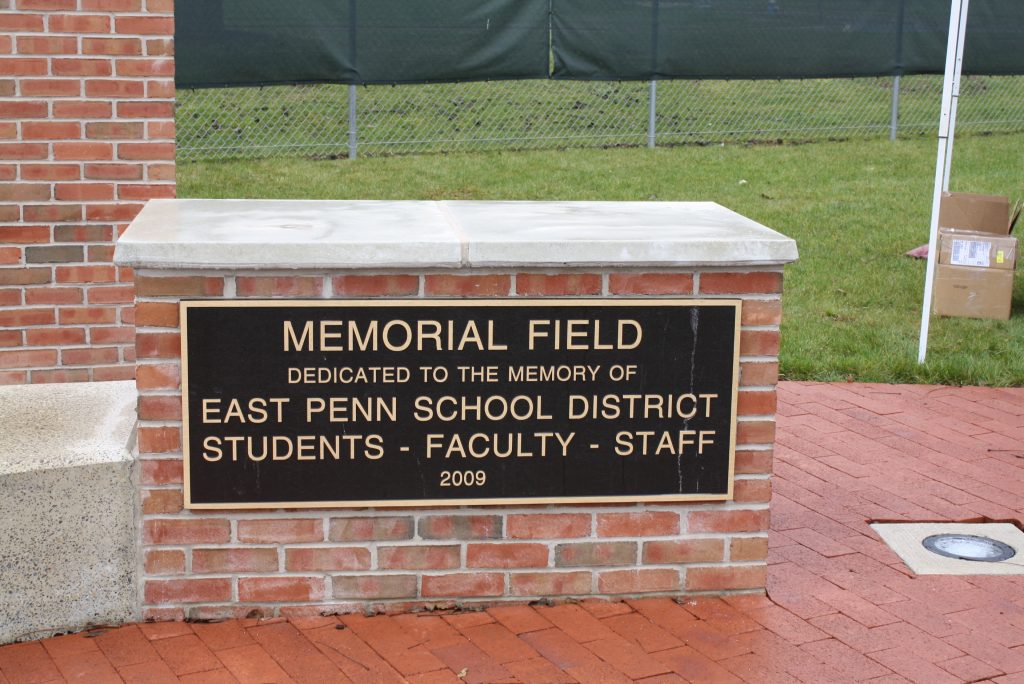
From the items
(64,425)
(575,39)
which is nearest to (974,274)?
(575,39)

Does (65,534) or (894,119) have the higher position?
(894,119)

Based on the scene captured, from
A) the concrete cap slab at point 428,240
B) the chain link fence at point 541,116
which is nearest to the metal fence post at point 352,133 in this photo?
the chain link fence at point 541,116

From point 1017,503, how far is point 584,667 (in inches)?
88.4

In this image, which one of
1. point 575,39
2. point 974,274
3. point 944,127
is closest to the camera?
point 944,127

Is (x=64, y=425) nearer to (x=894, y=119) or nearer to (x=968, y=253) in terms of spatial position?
(x=968, y=253)

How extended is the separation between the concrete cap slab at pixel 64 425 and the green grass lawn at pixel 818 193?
373cm

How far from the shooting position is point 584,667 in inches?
144

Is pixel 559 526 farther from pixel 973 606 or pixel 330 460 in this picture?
pixel 973 606

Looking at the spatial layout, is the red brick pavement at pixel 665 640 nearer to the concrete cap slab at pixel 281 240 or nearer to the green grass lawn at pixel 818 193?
the concrete cap slab at pixel 281 240

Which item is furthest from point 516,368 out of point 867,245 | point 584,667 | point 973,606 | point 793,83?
point 793,83

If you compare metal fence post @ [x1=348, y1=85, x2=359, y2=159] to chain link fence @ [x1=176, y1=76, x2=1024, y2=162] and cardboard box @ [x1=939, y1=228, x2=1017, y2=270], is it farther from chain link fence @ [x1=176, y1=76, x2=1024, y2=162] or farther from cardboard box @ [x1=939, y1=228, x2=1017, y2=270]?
cardboard box @ [x1=939, y1=228, x2=1017, y2=270]

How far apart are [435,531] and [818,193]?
330 inches

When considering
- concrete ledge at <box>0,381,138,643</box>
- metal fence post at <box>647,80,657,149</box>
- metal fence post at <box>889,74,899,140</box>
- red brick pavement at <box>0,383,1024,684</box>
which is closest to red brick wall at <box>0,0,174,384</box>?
concrete ledge at <box>0,381,138,643</box>

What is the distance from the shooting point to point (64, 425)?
13.4 feet
